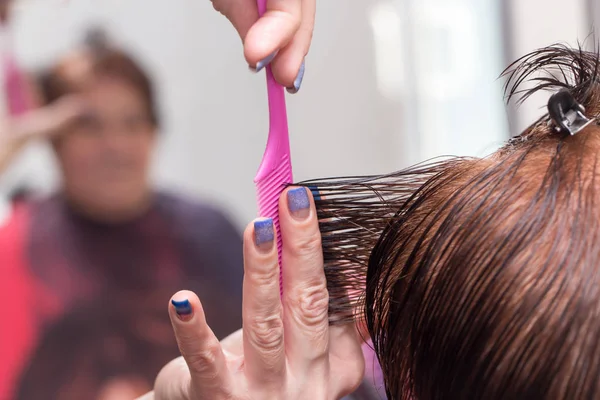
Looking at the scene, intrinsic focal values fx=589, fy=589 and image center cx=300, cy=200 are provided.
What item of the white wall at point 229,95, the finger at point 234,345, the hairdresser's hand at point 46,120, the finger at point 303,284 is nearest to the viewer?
the finger at point 303,284

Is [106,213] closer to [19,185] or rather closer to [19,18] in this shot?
[19,185]

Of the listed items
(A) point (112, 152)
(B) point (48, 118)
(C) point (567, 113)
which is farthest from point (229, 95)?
(C) point (567, 113)

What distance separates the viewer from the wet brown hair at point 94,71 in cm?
139

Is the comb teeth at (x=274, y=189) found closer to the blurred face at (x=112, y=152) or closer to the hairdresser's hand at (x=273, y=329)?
the hairdresser's hand at (x=273, y=329)

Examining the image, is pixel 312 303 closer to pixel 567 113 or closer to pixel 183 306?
pixel 183 306

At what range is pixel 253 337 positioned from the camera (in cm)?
55

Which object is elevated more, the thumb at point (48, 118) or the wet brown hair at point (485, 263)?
the thumb at point (48, 118)

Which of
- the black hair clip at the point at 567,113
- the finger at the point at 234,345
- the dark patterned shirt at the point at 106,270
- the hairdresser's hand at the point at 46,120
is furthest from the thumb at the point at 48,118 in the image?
the black hair clip at the point at 567,113

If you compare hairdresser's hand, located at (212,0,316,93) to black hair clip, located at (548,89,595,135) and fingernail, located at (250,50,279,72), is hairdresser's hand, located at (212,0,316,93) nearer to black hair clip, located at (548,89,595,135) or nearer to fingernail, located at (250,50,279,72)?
fingernail, located at (250,50,279,72)

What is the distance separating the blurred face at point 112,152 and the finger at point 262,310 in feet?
3.22

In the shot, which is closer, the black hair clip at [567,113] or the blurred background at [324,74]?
the black hair clip at [567,113]

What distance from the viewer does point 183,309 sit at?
51 centimetres

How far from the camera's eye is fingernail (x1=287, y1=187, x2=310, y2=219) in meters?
0.53

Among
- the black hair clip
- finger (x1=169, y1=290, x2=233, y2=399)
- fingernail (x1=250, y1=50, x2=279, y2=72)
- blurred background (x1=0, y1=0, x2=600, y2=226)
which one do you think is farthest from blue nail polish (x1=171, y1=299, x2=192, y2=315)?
blurred background (x1=0, y1=0, x2=600, y2=226)
